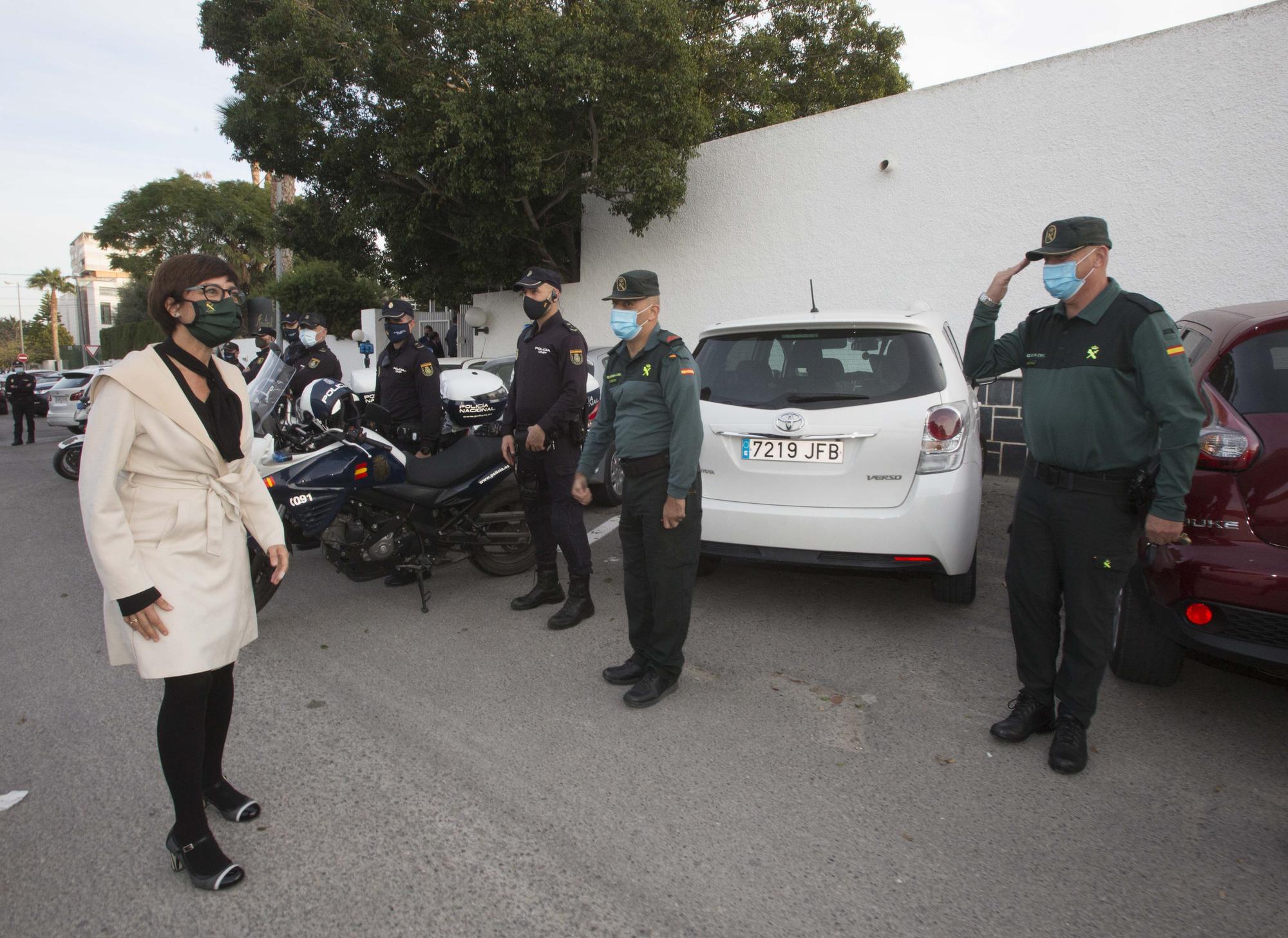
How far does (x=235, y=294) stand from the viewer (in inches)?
94.6

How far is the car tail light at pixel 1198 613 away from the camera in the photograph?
287cm

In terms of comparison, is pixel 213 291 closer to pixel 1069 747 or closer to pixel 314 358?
pixel 1069 747

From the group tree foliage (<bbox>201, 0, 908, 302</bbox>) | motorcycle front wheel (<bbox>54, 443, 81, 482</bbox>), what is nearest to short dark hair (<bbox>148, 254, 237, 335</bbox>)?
tree foliage (<bbox>201, 0, 908, 302</bbox>)

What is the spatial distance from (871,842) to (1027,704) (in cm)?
103

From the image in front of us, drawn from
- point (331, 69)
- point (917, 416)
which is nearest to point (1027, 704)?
point (917, 416)

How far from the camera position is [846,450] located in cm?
389

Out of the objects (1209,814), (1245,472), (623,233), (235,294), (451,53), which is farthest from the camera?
(623,233)

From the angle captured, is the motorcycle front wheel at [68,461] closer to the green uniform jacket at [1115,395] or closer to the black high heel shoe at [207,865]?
the black high heel shoe at [207,865]

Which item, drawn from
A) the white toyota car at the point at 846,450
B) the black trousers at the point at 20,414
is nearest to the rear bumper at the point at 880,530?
the white toyota car at the point at 846,450

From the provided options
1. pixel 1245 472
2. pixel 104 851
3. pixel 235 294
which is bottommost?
pixel 104 851

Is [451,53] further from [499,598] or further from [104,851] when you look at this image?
[104,851]

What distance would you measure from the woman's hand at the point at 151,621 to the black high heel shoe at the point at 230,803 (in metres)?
0.72

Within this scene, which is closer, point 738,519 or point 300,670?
point 300,670

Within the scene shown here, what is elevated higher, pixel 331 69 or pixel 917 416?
pixel 331 69
